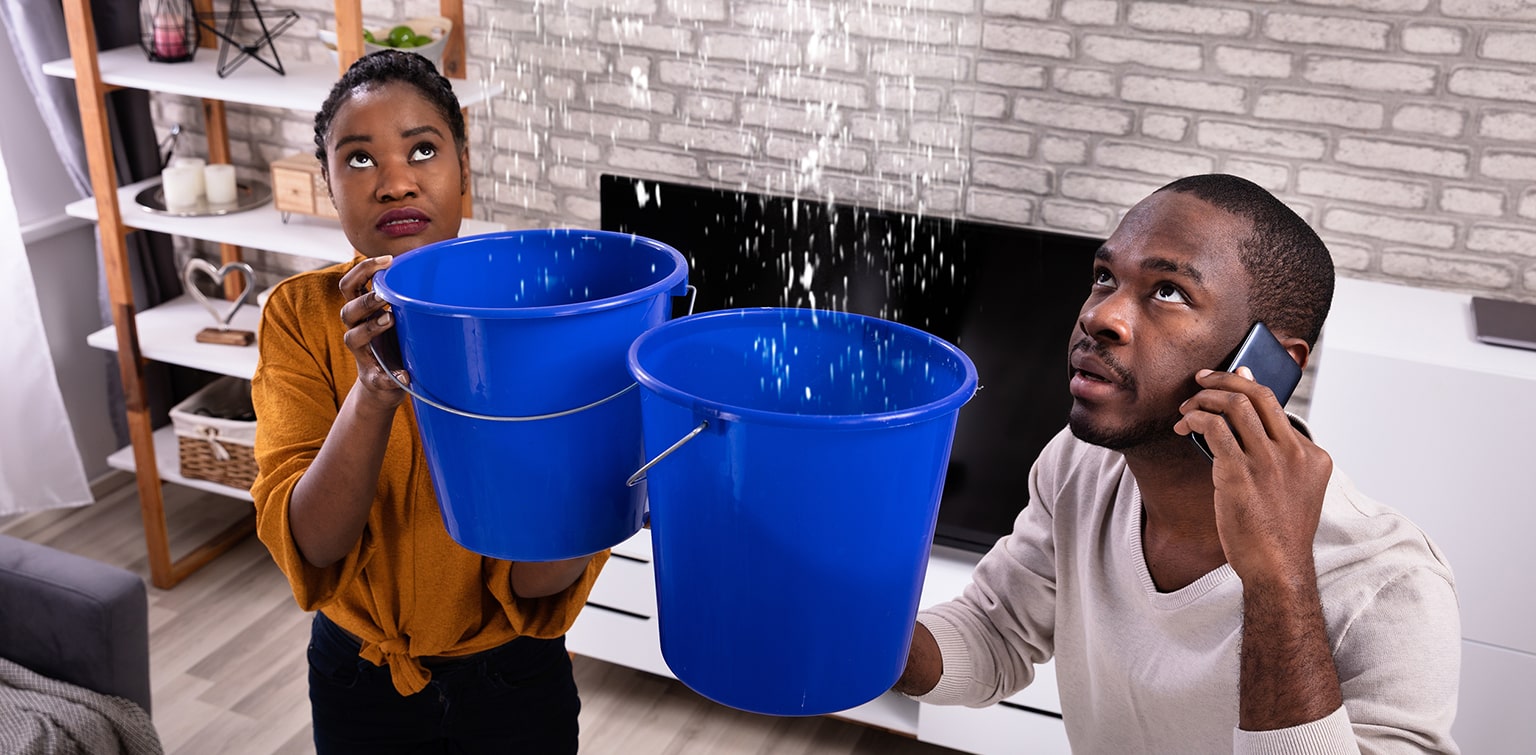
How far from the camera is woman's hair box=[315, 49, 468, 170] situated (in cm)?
131

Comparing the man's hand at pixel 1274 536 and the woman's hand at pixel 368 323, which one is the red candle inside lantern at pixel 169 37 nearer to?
the woman's hand at pixel 368 323

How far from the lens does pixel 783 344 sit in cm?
94

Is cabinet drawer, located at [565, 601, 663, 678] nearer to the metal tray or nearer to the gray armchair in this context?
the gray armchair

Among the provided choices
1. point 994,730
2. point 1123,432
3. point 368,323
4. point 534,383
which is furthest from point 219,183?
point 1123,432

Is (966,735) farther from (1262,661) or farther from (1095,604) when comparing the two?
(1262,661)

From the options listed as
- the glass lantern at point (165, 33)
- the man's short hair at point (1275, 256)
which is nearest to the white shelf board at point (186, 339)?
the glass lantern at point (165, 33)

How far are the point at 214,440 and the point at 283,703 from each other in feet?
2.40

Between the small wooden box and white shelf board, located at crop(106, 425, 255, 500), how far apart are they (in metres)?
0.78

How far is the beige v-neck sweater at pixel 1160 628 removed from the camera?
102cm

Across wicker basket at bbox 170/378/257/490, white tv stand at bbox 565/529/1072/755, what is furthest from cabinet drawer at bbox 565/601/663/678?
wicker basket at bbox 170/378/257/490

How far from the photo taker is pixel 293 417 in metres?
1.27

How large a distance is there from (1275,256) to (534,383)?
68 cm

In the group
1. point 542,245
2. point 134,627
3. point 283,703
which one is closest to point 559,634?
point 542,245

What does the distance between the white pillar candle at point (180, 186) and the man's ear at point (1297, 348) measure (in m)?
2.70
